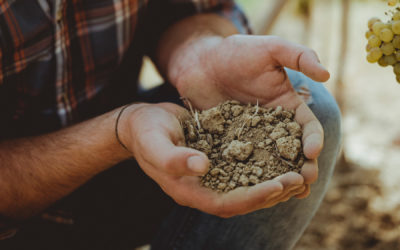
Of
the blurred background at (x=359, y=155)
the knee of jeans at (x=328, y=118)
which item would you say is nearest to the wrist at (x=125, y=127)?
the knee of jeans at (x=328, y=118)

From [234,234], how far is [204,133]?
1.14 feet

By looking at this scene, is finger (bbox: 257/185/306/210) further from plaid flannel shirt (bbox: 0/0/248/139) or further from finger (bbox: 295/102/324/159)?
plaid flannel shirt (bbox: 0/0/248/139)

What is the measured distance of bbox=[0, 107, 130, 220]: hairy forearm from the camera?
3.82ft

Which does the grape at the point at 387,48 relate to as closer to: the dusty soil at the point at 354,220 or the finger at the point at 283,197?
the finger at the point at 283,197

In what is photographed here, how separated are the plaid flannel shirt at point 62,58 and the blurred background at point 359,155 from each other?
0.99m

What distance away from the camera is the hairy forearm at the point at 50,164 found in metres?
1.16

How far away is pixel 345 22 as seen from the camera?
2.29 meters

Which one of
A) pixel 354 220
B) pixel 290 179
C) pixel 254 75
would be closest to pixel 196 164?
pixel 290 179

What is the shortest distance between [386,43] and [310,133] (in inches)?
10.8

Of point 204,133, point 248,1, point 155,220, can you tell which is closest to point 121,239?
point 155,220

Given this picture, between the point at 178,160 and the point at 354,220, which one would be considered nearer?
the point at 178,160

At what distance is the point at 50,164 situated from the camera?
121cm

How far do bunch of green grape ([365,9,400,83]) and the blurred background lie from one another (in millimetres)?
636

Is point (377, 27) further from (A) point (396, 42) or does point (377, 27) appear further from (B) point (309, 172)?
(B) point (309, 172)
